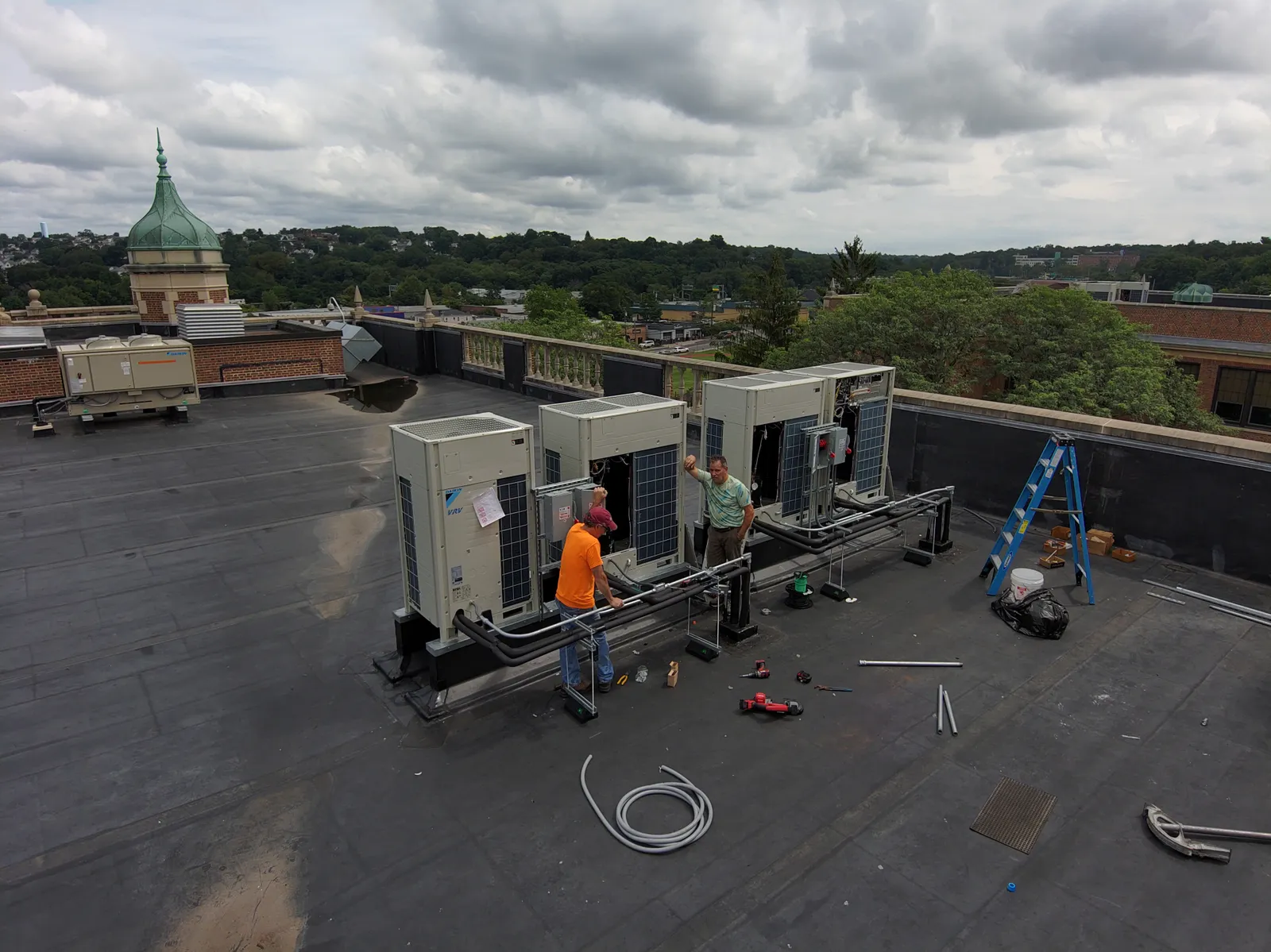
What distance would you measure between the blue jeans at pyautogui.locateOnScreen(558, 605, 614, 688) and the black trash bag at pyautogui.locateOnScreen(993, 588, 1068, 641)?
3785mm

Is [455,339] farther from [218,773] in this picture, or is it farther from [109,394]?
[218,773]

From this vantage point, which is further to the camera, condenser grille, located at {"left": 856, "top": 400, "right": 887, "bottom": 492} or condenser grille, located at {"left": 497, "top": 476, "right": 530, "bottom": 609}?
condenser grille, located at {"left": 856, "top": 400, "right": 887, "bottom": 492}

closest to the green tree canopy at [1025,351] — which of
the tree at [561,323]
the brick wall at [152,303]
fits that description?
the tree at [561,323]

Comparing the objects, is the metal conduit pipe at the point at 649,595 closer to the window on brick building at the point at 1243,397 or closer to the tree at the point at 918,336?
the tree at the point at 918,336

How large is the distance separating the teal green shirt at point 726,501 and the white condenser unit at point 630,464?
31 centimetres

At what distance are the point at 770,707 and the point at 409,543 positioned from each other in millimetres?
2974

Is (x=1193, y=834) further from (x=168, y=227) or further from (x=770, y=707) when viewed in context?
(x=168, y=227)

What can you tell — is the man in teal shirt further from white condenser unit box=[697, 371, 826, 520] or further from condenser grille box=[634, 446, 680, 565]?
white condenser unit box=[697, 371, 826, 520]

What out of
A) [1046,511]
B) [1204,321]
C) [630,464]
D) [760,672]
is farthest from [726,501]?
[1204,321]

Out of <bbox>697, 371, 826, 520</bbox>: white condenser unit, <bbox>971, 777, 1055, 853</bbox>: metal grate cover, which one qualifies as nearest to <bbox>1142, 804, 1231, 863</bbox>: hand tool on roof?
<bbox>971, 777, 1055, 853</bbox>: metal grate cover

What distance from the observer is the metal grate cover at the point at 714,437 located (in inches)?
303

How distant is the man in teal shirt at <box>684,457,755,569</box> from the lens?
6.57m

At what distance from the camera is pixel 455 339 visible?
2080 centimetres

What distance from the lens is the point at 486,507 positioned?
551cm
